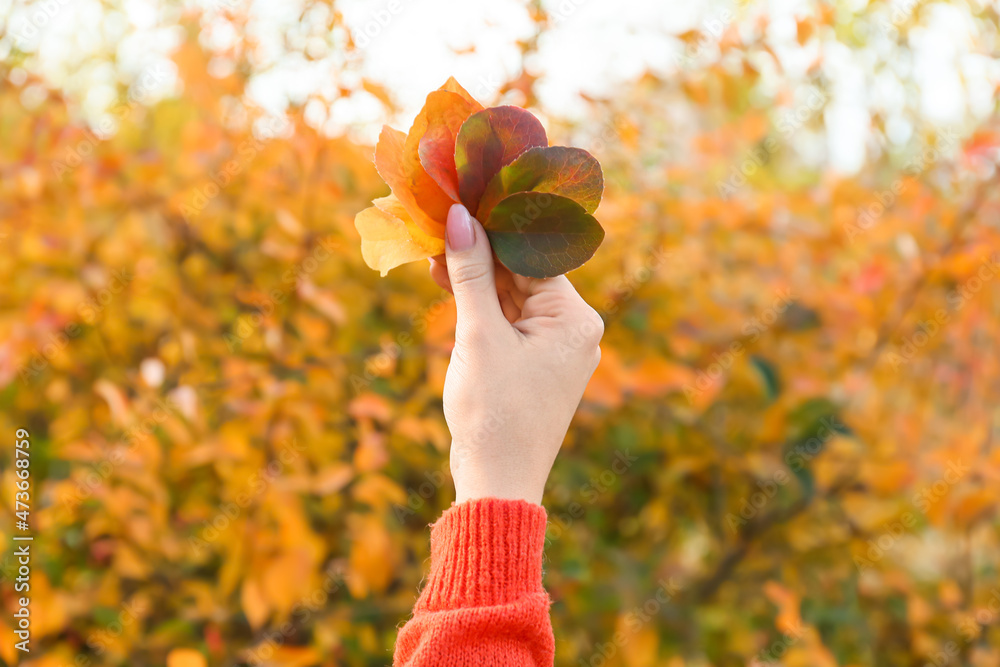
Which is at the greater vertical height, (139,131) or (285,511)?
(139,131)

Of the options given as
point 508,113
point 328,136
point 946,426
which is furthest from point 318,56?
point 946,426

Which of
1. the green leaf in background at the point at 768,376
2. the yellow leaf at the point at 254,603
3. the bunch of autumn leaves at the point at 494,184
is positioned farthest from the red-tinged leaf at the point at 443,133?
the green leaf in background at the point at 768,376

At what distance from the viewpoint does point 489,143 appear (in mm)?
696

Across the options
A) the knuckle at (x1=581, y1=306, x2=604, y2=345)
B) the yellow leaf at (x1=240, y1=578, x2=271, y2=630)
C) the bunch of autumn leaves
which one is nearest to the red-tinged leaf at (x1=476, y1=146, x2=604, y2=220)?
the bunch of autumn leaves

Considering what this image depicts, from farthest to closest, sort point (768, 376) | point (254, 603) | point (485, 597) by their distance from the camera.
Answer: point (768, 376) < point (254, 603) < point (485, 597)

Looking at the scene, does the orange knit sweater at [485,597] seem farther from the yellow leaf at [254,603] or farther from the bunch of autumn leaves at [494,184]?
the yellow leaf at [254,603]

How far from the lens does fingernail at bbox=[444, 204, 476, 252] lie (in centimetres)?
69

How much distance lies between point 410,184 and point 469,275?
0.37ft

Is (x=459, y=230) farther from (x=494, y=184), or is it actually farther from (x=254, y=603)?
(x=254, y=603)

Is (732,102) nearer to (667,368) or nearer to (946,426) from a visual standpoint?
(667,368)

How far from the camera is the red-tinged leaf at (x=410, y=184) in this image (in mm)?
709

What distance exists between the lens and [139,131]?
1.60 metres

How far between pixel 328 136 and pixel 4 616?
968 millimetres

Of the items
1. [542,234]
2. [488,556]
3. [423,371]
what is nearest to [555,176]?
[542,234]
